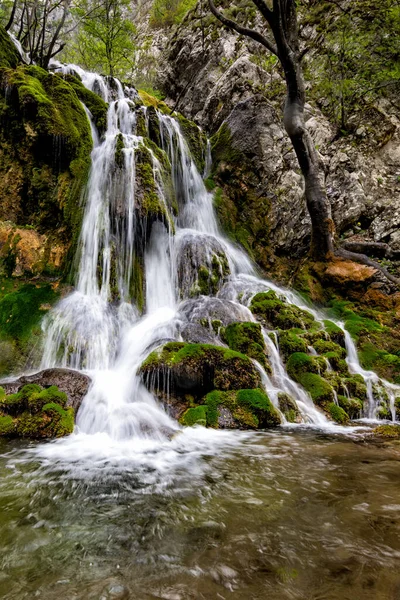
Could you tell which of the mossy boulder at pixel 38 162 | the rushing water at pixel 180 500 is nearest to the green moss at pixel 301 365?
the rushing water at pixel 180 500

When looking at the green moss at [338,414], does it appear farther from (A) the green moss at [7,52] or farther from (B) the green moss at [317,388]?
(A) the green moss at [7,52]

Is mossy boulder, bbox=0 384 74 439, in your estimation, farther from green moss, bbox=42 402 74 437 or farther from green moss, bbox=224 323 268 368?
green moss, bbox=224 323 268 368

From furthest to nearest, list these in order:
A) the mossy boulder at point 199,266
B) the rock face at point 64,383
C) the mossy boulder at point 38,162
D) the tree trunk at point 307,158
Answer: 1. the mossy boulder at point 199,266
2. the mossy boulder at point 38,162
3. the tree trunk at point 307,158
4. the rock face at point 64,383

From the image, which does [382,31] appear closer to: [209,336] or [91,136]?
[91,136]

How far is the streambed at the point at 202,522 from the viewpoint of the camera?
1923mm

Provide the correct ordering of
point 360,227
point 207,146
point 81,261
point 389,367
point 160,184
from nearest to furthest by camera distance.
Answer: point 389,367 → point 81,261 → point 160,184 → point 360,227 → point 207,146

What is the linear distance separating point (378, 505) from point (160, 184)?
413 inches

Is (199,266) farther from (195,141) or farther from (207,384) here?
(195,141)

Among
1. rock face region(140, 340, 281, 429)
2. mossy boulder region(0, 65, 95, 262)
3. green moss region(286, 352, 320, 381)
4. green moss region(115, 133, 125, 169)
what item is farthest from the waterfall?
mossy boulder region(0, 65, 95, 262)

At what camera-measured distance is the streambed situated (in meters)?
1.92

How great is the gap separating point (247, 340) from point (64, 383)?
381cm

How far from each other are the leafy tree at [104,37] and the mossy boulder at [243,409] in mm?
18818

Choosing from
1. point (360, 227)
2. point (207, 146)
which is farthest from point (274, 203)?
point (207, 146)

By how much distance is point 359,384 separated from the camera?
6.91 meters
